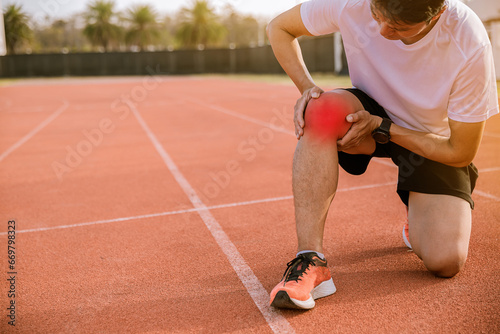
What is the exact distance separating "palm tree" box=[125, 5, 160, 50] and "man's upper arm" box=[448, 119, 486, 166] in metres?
72.8

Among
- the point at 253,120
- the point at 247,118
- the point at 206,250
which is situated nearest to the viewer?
the point at 206,250

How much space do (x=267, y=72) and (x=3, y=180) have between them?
34984mm

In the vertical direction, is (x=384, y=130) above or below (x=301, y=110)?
below

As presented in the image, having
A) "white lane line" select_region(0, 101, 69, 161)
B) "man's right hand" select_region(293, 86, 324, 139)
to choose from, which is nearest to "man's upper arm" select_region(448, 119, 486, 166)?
"man's right hand" select_region(293, 86, 324, 139)

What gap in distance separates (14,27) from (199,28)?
22537mm

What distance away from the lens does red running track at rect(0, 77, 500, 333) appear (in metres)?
2.33

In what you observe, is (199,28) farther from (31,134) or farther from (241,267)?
(241,267)

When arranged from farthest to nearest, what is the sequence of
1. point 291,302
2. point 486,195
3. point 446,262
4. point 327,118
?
point 486,195, point 446,262, point 327,118, point 291,302

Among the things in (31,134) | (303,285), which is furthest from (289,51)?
(31,134)

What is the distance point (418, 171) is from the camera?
268 centimetres

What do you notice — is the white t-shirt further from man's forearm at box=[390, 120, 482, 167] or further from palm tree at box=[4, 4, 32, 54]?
palm tree at box=[4, 4, 32, 54]

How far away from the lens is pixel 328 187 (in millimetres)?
2465

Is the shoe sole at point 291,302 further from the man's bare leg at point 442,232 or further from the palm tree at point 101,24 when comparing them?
the palm tree at point 101,24

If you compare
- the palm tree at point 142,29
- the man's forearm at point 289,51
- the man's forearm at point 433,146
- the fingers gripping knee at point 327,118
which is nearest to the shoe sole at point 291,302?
the fingers gripping knee at point 327,118
